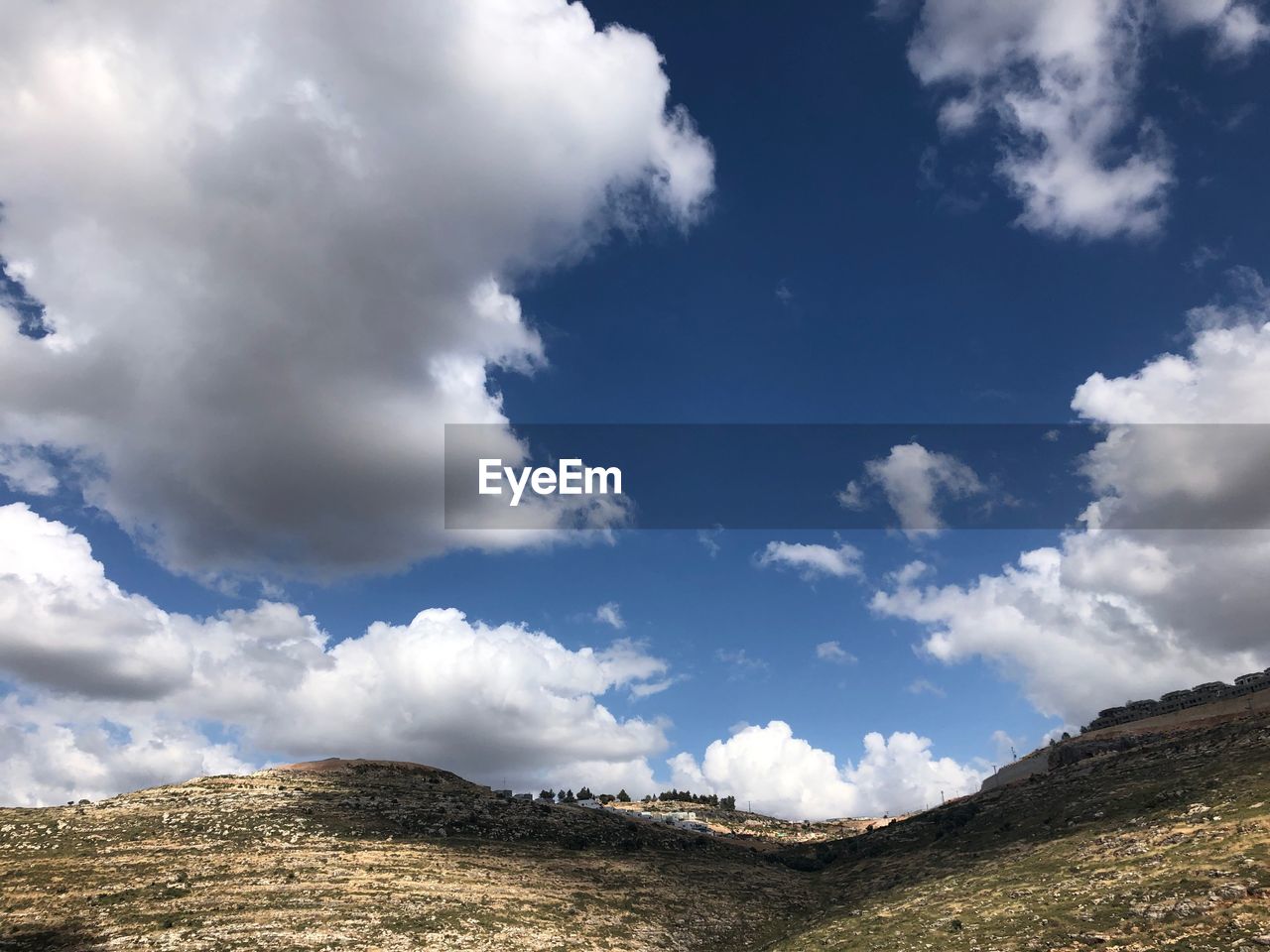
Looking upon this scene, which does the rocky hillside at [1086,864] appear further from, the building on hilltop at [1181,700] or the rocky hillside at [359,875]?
the building on hilltop at [1181,700]

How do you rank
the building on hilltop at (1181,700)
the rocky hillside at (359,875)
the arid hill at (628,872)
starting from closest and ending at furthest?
the arid hill at (628,872) < the rocky hillside at (359,875) < the building on hilltop at (1181,700)

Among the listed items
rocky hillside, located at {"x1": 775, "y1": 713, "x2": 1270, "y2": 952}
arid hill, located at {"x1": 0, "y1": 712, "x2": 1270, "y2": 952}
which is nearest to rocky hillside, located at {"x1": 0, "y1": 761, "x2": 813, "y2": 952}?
arid hill, located at {"x1": 0, "y1": 712, "x2": 1270, "y2": 952}

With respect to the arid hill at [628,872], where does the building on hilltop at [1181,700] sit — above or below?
above

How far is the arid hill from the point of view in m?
51.6

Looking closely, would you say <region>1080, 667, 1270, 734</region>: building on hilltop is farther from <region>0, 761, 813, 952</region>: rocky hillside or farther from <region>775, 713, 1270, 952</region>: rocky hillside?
<region>0, 761, 813, 952</region>: rocky hillside

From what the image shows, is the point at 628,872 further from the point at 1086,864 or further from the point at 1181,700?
the point at 1181,700

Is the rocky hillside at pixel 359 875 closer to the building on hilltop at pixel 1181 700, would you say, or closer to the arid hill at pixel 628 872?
the arid hill at pixel 628 872

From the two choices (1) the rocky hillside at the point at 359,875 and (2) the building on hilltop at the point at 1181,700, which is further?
(2) the building on hilltop at the point at 1181,700

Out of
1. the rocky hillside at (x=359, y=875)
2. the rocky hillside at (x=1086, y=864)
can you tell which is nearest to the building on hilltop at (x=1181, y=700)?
the rocky hillside at (x=1086, y=864)

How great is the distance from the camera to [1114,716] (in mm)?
150750

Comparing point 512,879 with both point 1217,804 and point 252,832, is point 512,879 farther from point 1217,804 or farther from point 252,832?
point 1217,804

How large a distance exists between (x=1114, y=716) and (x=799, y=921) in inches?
4272

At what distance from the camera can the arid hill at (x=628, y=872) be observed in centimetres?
5156

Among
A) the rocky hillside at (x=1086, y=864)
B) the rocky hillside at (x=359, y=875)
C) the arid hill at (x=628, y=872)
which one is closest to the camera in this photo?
the rocky hillside at (x=1086, y=864)
